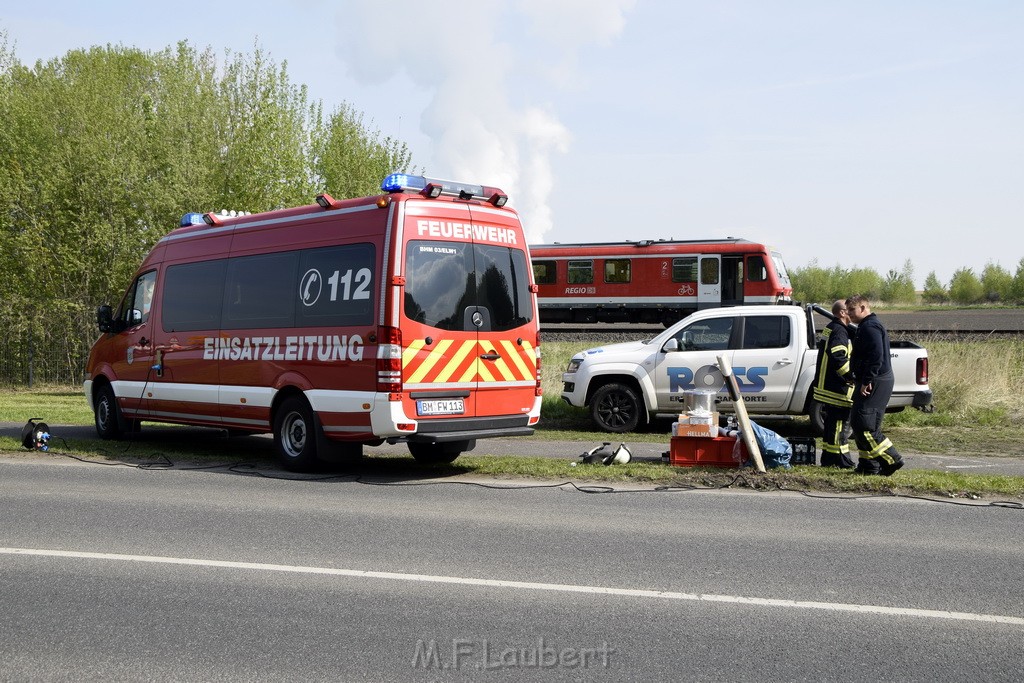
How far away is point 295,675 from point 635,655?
155 centimetres

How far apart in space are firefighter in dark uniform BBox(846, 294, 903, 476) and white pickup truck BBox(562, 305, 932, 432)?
391 cm

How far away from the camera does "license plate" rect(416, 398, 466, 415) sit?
9.75 m

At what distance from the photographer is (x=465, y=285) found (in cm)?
1018

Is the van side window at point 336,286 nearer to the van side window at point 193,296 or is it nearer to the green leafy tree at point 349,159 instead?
the van side window at point 193,296

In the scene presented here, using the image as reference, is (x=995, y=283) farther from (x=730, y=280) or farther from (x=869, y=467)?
(x=869, y=467)

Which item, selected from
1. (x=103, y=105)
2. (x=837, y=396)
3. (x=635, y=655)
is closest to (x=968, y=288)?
(x=103, y=105)

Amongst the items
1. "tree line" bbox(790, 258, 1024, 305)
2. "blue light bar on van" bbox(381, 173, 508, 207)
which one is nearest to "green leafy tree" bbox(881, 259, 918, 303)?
"tree line" bbox(790, 258, 1024, 305)

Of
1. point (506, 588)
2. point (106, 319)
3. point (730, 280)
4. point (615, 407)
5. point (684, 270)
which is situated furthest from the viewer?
point (684, 270)

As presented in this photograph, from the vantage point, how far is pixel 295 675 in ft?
14.1

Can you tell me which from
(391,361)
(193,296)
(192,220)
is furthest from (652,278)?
(391,361)

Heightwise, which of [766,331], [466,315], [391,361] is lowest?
[391,361]

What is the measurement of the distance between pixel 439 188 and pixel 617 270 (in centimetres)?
2814

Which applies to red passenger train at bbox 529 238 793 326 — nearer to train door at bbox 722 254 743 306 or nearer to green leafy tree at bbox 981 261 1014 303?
train door at bbox 722 254 743 306

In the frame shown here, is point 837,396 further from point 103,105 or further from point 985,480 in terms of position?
point 103,105
